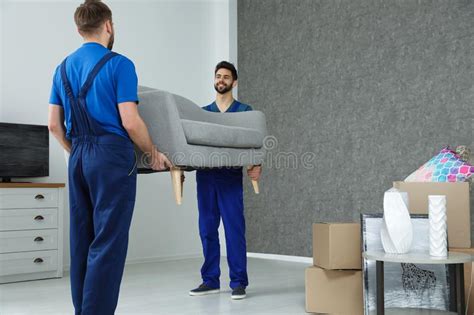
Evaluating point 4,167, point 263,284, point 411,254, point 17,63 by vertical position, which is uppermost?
point 17,63

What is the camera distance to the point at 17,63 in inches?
174

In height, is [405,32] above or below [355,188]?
above

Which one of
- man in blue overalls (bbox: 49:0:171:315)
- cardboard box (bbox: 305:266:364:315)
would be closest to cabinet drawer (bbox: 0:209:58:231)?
man in blue overalls (bbox: 49:0:171:315)

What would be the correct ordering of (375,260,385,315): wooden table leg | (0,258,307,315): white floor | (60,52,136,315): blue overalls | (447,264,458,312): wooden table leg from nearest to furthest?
(60,52,136,315): blue overalls, (375,260,385,315): wooden table leg, (447,264,458,312): wooden table leg, (0,258,307,315): white floor

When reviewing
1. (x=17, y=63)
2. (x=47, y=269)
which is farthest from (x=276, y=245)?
(x=17, y=63)

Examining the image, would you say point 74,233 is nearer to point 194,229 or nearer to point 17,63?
point 17,63

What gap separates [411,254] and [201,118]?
140cm

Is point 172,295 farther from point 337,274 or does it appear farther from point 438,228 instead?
point 438,228

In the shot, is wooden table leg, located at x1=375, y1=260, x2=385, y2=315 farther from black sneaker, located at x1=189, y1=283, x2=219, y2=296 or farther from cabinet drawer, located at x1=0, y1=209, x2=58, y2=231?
cabinet drawer, located at x1=0, y1=209, x2=58, y2=231

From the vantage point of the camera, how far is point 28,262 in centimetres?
399

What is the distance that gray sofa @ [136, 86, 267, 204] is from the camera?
2.45m

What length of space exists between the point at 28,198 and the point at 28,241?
0.31 m

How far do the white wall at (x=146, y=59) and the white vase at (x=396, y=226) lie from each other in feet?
9.98

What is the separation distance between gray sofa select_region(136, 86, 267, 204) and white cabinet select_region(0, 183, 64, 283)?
1.68 metres
